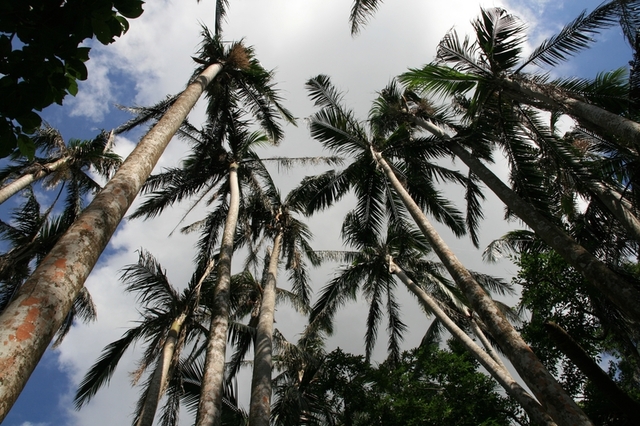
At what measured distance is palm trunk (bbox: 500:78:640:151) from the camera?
5750mm

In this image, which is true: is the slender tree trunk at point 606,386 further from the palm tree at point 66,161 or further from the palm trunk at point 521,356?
the palm tree at point 66,161

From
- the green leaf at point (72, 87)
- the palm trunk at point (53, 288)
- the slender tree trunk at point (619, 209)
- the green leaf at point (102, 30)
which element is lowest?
the palm trunk at point (53, 288)

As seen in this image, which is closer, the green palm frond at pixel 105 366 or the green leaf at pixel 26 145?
the green leaf at pixel 26 145

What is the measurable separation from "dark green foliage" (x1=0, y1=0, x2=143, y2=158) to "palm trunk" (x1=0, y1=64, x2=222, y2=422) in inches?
29.9

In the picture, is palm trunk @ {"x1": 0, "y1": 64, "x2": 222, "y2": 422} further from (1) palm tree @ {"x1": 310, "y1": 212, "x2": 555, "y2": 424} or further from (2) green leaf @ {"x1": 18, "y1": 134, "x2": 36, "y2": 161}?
(1) palm tree @ {"x1": 310, "y1": 212, "x2": 555, "y2": 424}

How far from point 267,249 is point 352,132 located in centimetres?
560

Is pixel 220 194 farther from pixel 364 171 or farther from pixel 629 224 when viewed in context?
pixel 629 224

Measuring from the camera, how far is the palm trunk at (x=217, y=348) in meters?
6.64

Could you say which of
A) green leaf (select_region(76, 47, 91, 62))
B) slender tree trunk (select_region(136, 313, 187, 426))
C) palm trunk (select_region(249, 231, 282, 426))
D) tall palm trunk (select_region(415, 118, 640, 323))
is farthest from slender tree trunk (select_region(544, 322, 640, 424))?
slender tree trunk (select_region(136, 313, 187, 426))

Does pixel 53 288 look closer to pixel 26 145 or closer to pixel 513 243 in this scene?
pixel 26 145

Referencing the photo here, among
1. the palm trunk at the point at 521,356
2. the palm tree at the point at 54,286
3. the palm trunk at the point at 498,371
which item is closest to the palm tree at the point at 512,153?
the palm trunk at the point at 521,356

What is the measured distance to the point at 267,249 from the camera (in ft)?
51.2

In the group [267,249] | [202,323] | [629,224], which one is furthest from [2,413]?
[267,249]

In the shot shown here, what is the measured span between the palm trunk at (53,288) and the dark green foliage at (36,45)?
2.49 ft
